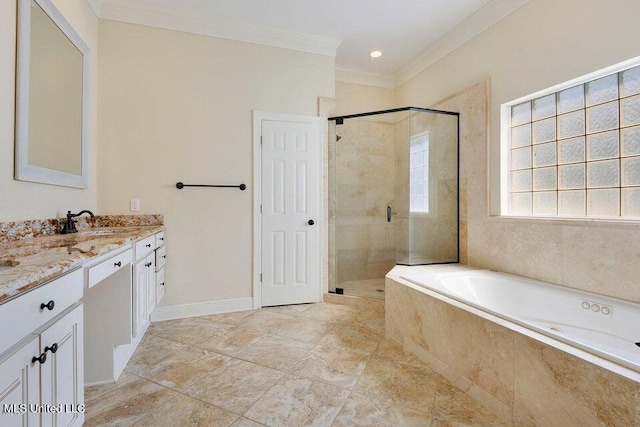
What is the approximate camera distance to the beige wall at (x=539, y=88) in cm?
176

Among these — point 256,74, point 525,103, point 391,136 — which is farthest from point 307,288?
point 525,103

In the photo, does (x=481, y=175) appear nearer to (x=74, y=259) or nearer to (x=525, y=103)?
(x=525, y=103)

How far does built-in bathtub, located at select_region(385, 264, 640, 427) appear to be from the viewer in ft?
3.60

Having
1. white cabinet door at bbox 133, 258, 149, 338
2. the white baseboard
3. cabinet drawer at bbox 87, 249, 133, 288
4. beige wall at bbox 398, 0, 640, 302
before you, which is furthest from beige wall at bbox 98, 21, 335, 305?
beige wall at bbox 398, 0, 640, 302

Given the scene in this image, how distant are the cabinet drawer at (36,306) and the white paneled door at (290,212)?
6.65ft

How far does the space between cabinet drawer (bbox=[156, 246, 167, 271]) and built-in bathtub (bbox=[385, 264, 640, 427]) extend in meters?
1.90

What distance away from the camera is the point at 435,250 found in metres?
3.13

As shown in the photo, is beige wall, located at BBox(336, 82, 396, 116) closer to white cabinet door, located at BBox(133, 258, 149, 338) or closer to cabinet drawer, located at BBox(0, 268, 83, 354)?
white cabinet door, located at BBox(133, 258, 149, 338)

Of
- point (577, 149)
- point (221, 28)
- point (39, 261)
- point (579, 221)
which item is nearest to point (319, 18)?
point (221, 28)

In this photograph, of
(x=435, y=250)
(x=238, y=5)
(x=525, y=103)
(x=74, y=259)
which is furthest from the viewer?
(x=435, y=250)

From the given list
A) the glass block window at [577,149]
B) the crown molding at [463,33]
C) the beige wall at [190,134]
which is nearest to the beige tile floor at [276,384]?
the beige wall at [190,134]

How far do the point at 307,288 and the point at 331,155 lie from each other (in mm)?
1521

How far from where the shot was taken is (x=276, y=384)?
1.74m

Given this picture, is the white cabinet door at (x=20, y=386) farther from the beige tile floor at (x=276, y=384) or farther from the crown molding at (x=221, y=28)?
the crown molding at (x=221, y=28)
